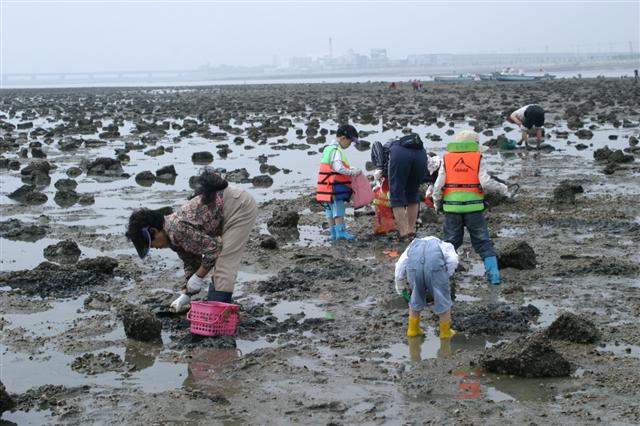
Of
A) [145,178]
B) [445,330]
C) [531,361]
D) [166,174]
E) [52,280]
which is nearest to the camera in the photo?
[531,361]

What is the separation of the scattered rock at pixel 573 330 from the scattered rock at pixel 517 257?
2258 millimetres

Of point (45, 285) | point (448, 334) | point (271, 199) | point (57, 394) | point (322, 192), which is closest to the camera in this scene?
point (57, 394)

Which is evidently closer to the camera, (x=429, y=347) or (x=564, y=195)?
(x=429, y=347)

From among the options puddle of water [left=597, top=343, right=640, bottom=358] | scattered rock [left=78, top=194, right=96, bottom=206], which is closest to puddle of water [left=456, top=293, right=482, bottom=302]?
puddle of water [left=597, top=343, right=640, bottom=358]

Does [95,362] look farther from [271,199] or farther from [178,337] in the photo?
[271,199]

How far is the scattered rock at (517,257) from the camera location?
940 cm

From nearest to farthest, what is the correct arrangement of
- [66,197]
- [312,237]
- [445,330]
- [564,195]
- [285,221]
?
[445,330]
[312,237]
[285,221]
[564,195]
[66,197]

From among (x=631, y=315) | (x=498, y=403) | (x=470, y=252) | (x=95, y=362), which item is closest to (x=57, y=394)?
(x=95, y=362)

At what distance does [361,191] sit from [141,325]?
4.34 meters

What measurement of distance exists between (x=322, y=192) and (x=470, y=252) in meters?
1.97

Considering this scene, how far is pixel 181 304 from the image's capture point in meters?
8.05

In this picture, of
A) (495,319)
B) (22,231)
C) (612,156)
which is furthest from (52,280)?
(612,156)

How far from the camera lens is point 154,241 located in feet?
24.4

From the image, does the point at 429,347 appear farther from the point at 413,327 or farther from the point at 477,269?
the point at 477,269
